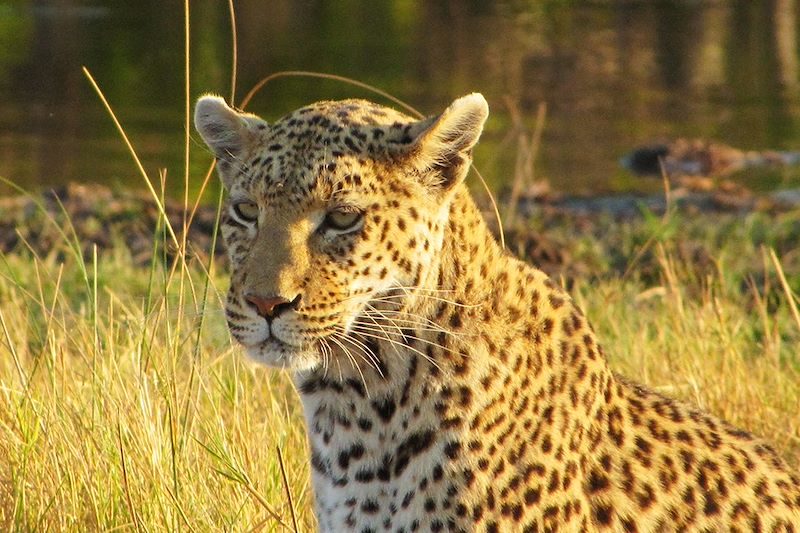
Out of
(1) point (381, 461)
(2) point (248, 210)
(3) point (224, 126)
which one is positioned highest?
(3) point (224, 126)

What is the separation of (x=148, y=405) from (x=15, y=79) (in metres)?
14.7

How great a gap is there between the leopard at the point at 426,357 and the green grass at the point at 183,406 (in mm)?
292

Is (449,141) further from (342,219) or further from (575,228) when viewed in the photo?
(575,228)

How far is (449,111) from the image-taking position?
364cm

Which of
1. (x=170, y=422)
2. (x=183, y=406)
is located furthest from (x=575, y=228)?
(x=170, y=422)

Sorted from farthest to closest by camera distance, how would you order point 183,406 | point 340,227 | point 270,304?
point 183,406 → point 340,227 → point 270,304

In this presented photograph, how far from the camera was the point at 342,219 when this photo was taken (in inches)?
145

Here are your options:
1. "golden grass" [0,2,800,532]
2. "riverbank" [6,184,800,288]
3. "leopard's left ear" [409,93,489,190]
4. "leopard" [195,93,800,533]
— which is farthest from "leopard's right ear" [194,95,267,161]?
"riverbank" [6,184,800,288]

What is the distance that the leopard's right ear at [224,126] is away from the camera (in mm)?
3922

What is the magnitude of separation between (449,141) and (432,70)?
15944 millimetres

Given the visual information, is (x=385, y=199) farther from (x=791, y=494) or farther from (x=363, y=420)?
(x=791, y=494)

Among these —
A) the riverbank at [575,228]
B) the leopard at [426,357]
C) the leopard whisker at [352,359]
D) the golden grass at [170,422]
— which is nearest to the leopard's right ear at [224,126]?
the leopard at [426,357]

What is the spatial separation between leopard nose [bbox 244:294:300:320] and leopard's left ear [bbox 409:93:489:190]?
1.50 feet

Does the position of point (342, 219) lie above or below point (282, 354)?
above
